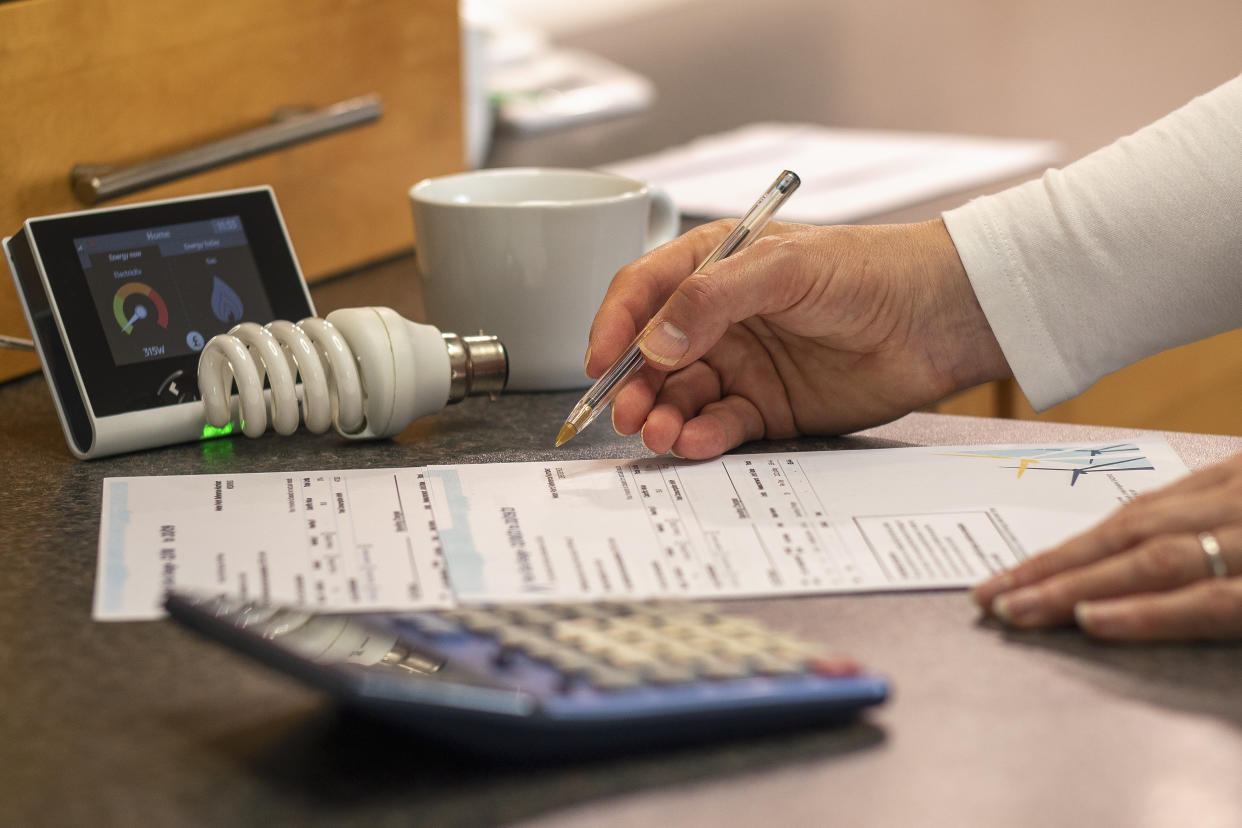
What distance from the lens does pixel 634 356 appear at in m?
0.82

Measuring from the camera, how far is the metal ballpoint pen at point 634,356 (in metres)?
0.81

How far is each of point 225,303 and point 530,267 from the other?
0.70 ft

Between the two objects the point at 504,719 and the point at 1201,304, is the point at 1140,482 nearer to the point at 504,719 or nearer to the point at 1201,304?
the point at 1201,304

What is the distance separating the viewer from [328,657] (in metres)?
0.51

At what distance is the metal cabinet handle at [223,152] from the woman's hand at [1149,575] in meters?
0.73

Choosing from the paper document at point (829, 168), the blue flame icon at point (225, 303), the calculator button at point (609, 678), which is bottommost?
the paper document at point (829, 168)

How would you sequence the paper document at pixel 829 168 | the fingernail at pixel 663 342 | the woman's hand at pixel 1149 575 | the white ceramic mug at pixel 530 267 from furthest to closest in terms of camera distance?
1. the paper document at pixel 829 168
2. the white ceramic mug at pixel 530 267
3. the fingernail at pixel 663 342
4. the woman's hand at pixel 1149 575

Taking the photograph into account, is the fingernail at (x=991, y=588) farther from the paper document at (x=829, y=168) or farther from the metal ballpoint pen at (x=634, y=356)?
the paper document at (x=829, y=168)

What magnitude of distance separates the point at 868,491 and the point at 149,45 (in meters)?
0.70

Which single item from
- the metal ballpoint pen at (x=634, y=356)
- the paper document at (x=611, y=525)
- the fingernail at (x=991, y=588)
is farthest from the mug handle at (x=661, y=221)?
the fingernail at (x=991, y=588)

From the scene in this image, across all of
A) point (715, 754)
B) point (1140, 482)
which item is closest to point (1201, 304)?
point (1140, 482)

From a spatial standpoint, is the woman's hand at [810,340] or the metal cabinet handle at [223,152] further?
the metal cabinet handle at [223,152]

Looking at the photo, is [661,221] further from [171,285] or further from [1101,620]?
[1101,620]

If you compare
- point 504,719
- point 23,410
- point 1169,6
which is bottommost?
point 1169,6
